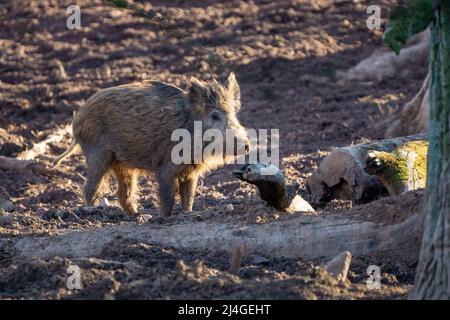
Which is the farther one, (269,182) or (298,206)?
(298,206)

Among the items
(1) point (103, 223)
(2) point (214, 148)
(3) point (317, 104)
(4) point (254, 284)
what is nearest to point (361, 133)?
(3) point (317, 104)

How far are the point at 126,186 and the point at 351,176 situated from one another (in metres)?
2.40

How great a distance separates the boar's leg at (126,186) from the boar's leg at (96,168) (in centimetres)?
16

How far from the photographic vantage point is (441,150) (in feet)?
16.6

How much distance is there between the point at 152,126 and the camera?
29.7 feet

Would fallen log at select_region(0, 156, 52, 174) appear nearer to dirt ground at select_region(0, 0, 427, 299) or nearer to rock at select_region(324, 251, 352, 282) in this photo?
dirt ground at select_region(0, 0, 427, 299)

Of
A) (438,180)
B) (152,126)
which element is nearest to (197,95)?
(152,126)

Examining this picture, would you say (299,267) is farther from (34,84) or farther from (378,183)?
(34,84)

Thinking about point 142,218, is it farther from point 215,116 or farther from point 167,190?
point 215,116

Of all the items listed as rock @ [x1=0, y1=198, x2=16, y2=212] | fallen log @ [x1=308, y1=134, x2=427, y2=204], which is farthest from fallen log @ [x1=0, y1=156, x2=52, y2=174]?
fallen log @ [x1=308, y1=134, x2=427, y2=204]

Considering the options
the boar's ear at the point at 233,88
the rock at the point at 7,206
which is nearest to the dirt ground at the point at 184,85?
the rock at the point at 7,206

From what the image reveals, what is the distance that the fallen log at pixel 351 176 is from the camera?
8.38m

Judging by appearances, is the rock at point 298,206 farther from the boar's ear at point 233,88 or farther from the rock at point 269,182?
the boar's ear at point 233,88

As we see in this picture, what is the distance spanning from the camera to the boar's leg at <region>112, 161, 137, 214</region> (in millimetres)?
9336
